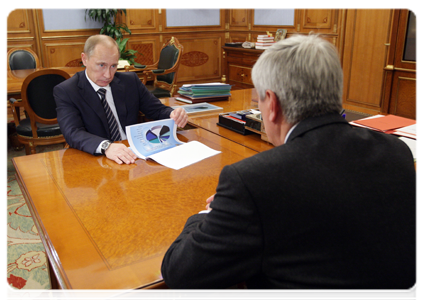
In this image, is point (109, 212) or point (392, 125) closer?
point (109, 212)

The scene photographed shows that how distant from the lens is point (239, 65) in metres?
6.09

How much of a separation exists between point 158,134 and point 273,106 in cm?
108

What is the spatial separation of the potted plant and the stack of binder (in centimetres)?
315

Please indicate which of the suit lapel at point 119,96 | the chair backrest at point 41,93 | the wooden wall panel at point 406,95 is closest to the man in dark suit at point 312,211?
the suit lapel at point 119,96

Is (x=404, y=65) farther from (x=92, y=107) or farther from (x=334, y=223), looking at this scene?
(x=334, y=223)

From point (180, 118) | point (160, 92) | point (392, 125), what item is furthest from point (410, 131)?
point (160, 92)

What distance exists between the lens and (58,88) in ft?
7.04

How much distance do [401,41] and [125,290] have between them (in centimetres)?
412

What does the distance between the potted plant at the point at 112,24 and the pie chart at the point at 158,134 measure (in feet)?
13.3

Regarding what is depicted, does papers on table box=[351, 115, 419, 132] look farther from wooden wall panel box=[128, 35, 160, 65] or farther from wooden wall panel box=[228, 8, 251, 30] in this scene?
wooden wall panel box=[228, 8, 251, 30]

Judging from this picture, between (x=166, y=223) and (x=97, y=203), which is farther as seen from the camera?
(x=97, y=203)

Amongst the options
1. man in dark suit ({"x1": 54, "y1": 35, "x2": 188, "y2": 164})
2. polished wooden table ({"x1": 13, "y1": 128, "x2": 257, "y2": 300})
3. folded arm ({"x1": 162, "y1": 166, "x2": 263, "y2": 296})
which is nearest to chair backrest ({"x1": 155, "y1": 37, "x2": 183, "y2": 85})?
man in dark suit ({"x1": 54, "y1": 35, "x2": 188, "y2": 164})
